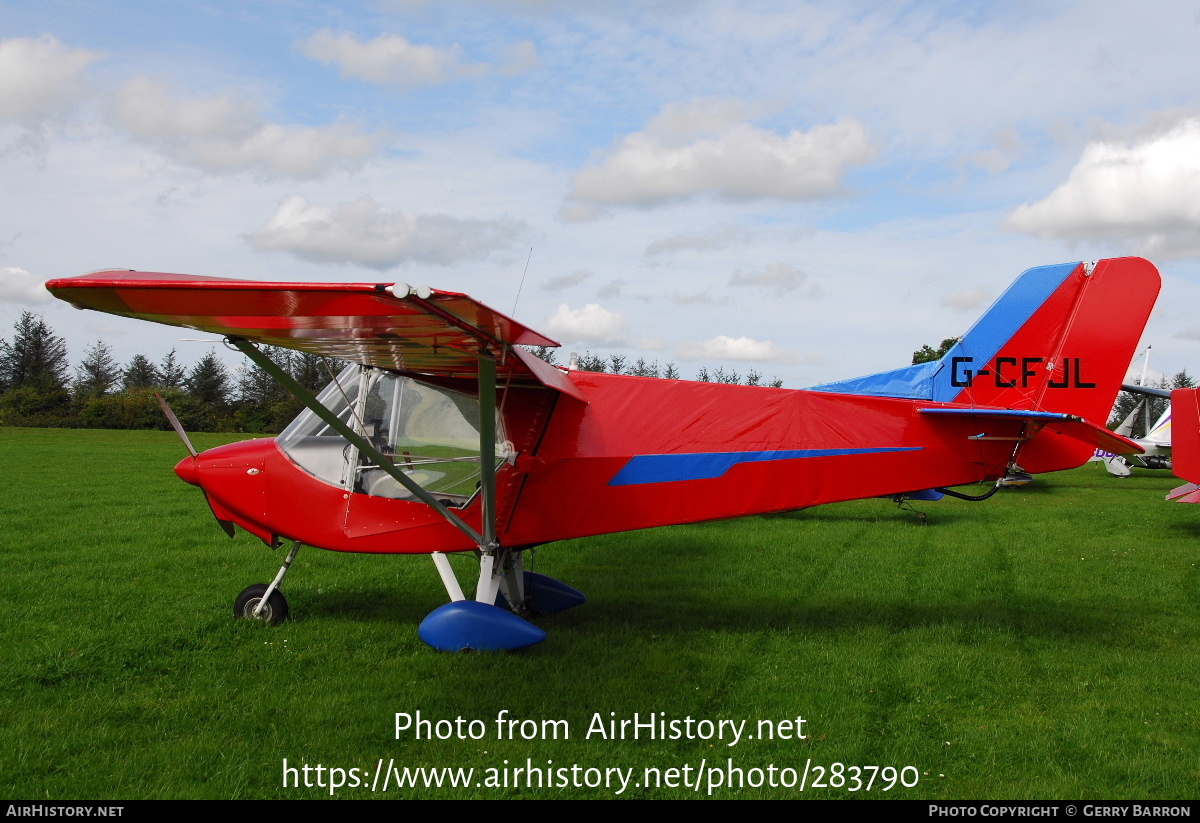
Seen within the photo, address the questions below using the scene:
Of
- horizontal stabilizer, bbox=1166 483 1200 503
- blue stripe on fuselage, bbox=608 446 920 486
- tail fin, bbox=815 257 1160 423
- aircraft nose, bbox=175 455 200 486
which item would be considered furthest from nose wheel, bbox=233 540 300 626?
horizontal stabilizer, bbox=1166 483 1200 503

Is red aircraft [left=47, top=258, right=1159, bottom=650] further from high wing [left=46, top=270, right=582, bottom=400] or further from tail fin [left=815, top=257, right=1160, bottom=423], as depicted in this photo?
high wing [left=46, top=270, right=582, bottom=400]

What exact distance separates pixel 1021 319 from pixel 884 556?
4968mm

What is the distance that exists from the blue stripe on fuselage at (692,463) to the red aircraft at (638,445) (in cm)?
1

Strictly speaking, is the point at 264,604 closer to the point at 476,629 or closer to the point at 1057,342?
the point at 476,629

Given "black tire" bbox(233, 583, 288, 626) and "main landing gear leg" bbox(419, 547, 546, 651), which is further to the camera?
"black tire" bbox(233, 583, 288, 626)

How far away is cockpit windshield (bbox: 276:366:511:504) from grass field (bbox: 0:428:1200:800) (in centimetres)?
122

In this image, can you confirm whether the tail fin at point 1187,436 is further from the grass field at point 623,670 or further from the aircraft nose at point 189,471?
the aircraft nose at point 189,471

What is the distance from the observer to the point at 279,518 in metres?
6.49

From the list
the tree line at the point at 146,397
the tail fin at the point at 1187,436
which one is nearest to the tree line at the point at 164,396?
the tree line at the point at 146,397

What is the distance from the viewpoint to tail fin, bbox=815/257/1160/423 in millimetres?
6434

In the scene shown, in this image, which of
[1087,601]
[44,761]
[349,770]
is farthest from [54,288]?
[1087,601]

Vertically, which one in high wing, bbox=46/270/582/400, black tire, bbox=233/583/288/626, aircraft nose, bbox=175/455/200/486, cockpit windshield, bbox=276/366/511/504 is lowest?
black tire, bbox=233/583/288/626

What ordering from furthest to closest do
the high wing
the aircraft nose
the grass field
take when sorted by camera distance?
1. the aircraft nose
2. the grass field
3. the high wing

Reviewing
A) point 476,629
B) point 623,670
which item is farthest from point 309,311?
point 623,670
